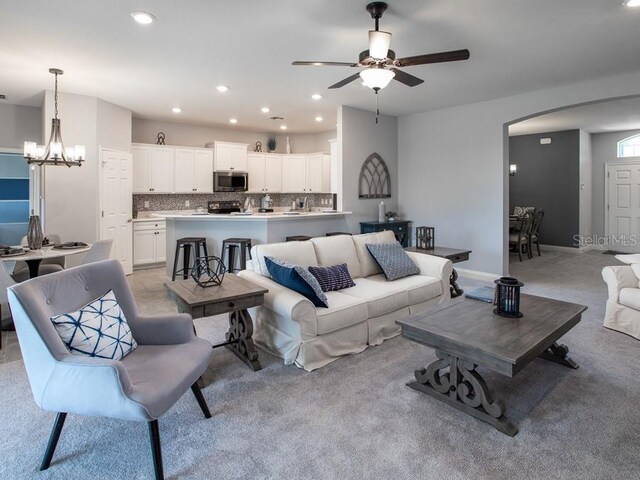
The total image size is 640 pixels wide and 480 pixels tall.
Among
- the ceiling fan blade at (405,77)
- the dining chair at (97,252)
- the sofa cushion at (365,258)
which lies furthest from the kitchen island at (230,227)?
the ceiling fan blade at (405,77)

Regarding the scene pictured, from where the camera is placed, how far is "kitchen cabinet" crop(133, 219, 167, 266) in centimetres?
677

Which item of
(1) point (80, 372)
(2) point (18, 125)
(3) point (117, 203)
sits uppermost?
(2) point (18, 125)

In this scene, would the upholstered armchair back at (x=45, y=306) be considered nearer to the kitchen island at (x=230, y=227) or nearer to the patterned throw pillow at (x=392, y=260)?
the patterned throw pillow at (x=392, y=260)

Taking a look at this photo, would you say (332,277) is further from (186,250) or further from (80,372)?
(186,250)

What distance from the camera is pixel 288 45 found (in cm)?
361

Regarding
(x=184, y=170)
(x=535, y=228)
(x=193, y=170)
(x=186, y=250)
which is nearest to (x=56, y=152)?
(x=186, y=250)

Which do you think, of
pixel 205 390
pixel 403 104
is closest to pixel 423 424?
pixel 205 390

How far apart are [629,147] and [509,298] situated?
8237 mm

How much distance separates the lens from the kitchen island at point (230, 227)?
520 centimetres

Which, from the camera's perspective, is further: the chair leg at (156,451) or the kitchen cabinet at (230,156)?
the kitchen cabinet at (230,156)

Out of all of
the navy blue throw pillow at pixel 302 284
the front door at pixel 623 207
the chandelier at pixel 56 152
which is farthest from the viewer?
the front door at pixel 623 207

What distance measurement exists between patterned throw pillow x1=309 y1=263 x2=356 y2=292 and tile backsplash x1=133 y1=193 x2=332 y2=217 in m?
5.11

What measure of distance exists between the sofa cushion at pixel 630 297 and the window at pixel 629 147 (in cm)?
659

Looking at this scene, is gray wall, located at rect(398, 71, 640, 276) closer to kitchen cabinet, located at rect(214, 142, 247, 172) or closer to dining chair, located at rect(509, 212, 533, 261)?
dining chair, located at rect(509, 212, 533, 261)
